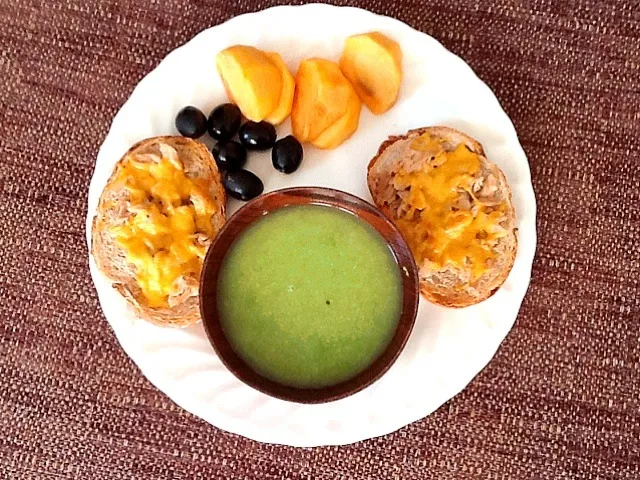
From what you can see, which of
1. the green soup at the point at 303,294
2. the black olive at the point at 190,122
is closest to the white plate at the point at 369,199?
the black olive at the point at 190,122

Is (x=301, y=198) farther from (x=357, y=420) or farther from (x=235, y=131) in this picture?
(x=357, y=420)

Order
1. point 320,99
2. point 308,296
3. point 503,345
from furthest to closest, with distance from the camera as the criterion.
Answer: point 503,345 < point 320,99 < point 308,296

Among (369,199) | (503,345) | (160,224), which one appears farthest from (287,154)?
(503,345)

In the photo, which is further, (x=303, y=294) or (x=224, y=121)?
(x=224, y=121)

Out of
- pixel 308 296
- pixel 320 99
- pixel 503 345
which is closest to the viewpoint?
pixel 308 296

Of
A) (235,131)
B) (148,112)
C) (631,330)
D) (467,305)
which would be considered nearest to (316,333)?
(467,305)

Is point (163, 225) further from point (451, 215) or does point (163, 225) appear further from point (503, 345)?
point (503, 345)
